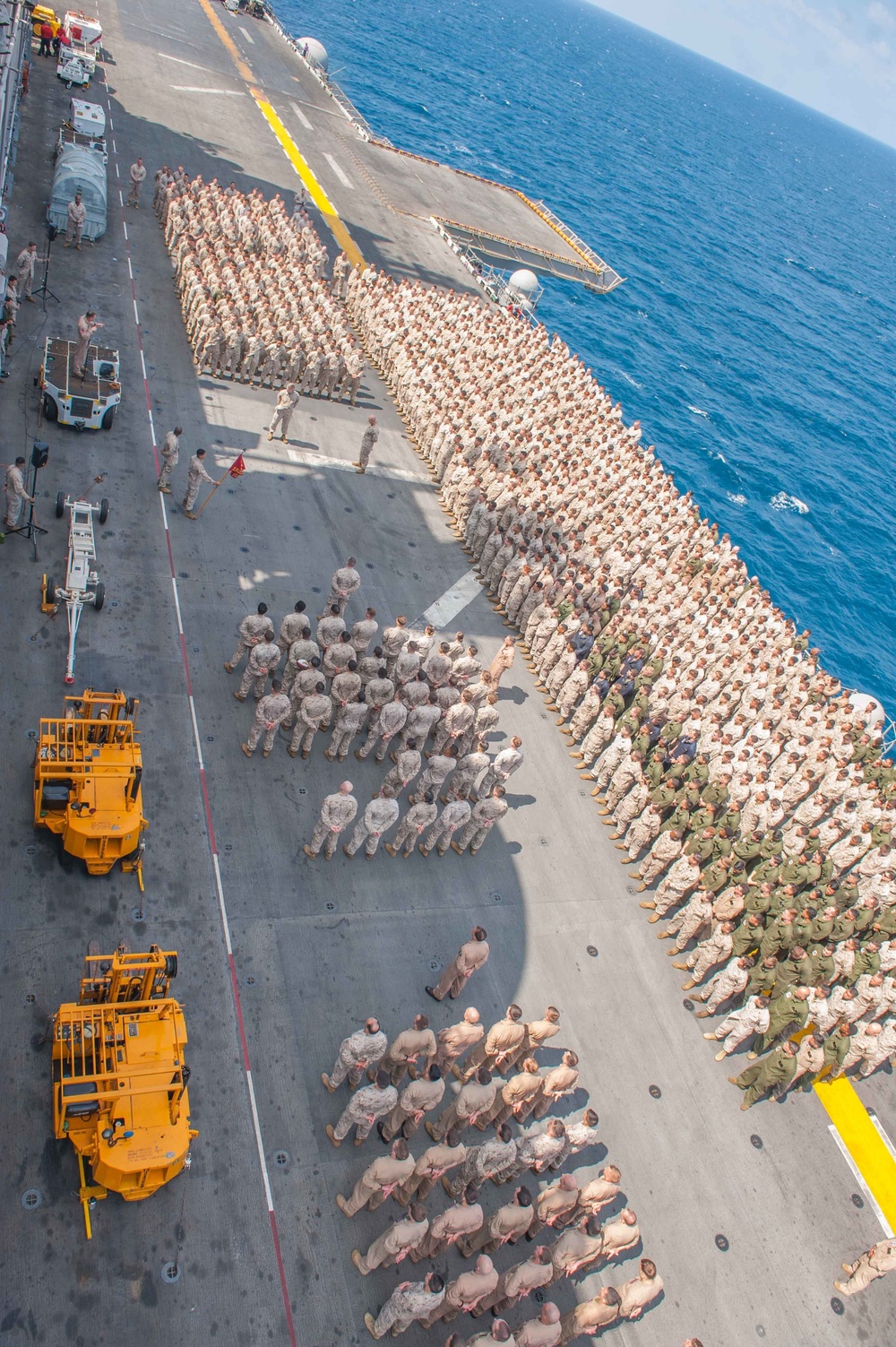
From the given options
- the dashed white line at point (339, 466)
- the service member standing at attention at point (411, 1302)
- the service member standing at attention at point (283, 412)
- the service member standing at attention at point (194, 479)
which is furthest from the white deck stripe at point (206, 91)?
the service member standing at attention at point (411, 1302)

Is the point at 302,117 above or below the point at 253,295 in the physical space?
above

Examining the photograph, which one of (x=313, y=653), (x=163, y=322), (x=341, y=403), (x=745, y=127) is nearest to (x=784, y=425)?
(x=341, y=403)

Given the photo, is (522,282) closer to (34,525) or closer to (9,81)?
(9,81)

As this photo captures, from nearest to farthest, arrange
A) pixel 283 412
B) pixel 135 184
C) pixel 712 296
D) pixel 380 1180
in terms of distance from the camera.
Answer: pixel 380 1180 → pixel 283 412 → pixel 135 184 → pixel 712 296

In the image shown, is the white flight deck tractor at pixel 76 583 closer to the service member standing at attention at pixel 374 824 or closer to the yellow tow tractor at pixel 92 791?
the yellow tow tractor at pixel 92 791

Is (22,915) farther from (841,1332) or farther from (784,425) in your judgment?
(784,425)

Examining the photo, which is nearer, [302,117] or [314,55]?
[302,117]

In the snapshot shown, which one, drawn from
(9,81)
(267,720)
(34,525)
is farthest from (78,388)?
(9,81)

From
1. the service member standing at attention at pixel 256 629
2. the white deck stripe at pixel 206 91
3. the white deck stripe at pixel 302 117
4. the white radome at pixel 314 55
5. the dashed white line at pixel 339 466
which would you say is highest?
the white radome at pixel 314 55
